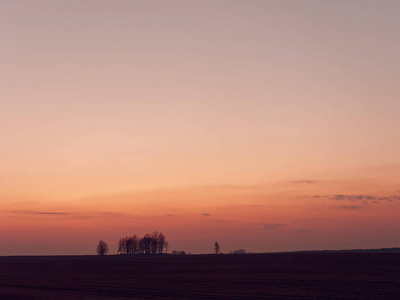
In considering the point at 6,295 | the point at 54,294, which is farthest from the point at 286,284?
the point at 6,295

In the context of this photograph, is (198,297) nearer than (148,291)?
Yes

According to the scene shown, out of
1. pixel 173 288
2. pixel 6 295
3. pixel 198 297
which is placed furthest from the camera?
pixel 173 288

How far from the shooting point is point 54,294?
1502 inches

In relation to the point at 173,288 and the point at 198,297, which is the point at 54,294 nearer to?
the point at 173,288

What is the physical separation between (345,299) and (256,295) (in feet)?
20.8

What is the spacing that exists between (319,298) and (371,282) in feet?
44.0

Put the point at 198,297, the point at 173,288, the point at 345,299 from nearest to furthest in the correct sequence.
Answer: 1. the point at 345,299
2. the point at 198,297
3. the point at 173,288

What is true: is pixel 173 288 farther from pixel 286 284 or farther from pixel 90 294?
pixel 286 284

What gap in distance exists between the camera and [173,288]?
40.9 metres

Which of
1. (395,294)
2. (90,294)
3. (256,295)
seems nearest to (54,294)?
(90,294)

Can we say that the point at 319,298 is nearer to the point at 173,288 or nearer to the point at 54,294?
the point at 173,288

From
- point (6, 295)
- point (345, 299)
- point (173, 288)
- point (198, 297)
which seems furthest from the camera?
point (173, 288)

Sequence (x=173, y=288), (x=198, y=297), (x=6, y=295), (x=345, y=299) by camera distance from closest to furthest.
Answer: (x=345, y=299)
(x=198, y=297)
(x=6, y=295)
(x=173, y=288)

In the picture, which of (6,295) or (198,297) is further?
(6,295)
